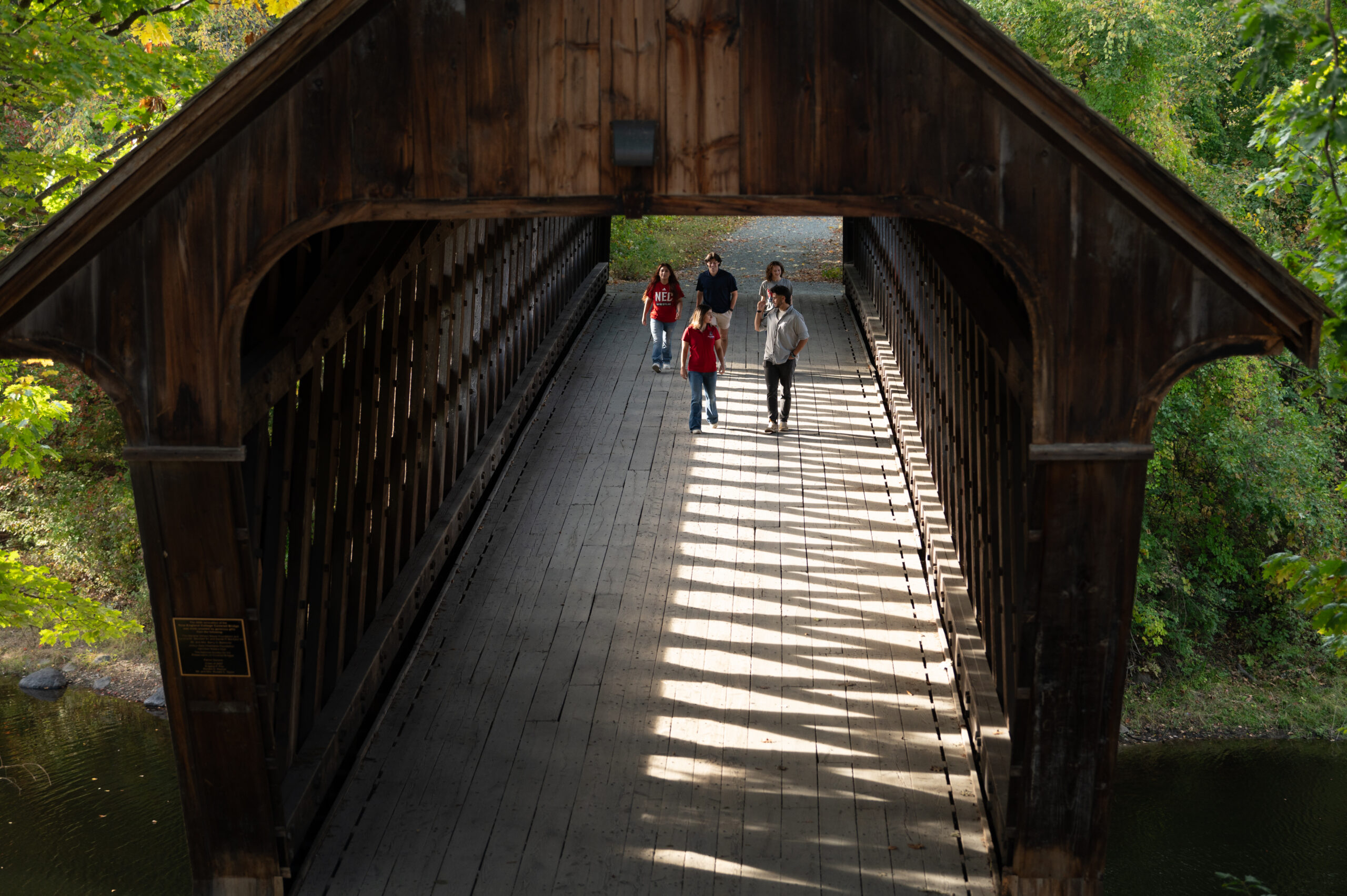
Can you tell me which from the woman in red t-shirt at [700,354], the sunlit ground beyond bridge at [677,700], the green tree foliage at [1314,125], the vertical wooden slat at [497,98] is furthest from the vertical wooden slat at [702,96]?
the woman in red t-shirt at [700,354]

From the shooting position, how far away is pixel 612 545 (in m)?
8.42

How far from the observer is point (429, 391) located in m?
7.95

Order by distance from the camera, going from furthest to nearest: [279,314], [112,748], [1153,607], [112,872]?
[1153,607] → [112,748] → [112,872] → [279,314]

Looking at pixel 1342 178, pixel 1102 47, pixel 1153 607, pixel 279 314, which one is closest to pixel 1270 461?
pixel 1153 607

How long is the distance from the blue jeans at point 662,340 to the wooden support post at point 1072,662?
7995 mm

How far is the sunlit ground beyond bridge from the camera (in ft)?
17.2

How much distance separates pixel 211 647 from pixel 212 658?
0.16 ft

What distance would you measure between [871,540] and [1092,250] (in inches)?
175

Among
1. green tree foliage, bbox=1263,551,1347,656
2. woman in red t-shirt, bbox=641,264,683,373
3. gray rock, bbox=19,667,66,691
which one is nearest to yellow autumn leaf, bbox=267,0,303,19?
woman in red t-shirt, bbox=641,264,683,373

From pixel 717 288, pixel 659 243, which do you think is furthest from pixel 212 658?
pixel 659 243

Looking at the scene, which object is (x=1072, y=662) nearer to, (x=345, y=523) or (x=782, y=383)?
(x=345, y=523)

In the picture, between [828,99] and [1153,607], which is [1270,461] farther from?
Answer: [828,99]

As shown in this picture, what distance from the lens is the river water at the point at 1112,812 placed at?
12.1 meters

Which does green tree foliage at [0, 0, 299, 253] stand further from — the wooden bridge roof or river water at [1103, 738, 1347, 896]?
river water at [1103, 738, 1347, 896]
